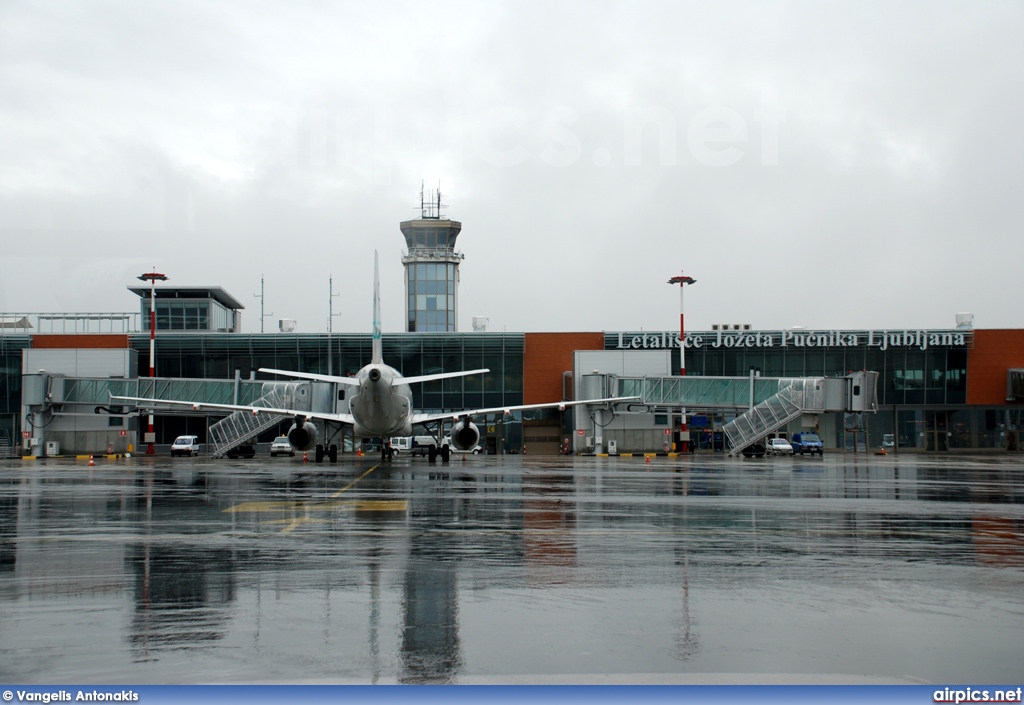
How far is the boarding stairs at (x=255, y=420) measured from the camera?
60312mm

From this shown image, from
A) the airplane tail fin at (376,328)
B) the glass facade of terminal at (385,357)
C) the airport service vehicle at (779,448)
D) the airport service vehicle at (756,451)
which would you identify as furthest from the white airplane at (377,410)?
the glass facade of terminal at (385,357)

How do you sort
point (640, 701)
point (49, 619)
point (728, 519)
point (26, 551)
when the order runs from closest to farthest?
point (640, 701), point (49, 619), point (26, 551), point (728, 519)

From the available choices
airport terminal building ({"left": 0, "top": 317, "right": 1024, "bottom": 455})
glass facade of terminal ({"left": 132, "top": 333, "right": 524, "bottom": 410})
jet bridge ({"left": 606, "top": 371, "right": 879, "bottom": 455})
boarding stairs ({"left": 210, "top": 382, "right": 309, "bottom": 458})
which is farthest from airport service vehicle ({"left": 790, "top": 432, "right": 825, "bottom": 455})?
boarding stairs ({"left": 210, "top": 382, "right": 309, "bottom": 458})

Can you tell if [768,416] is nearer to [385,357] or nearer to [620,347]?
[620,347]

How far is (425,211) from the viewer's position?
104 m

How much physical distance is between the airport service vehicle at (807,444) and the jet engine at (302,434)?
114 ft

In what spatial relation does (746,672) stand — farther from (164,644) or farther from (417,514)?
(417,514)

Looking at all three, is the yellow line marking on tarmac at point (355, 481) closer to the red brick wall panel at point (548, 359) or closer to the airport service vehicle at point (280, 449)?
the airport service vehicle at point (280, 449)

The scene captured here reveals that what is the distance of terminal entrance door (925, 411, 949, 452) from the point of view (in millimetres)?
78625

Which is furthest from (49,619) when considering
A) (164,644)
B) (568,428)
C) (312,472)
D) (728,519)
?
(568,428)

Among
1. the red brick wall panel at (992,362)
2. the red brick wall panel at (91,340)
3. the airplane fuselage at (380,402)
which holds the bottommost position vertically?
the airplane fuselage at (380,402)

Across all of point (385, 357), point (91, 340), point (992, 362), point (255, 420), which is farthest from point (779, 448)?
point (91, 340)

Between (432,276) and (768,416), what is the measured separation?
155 ft

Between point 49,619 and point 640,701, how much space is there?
20.6ft
